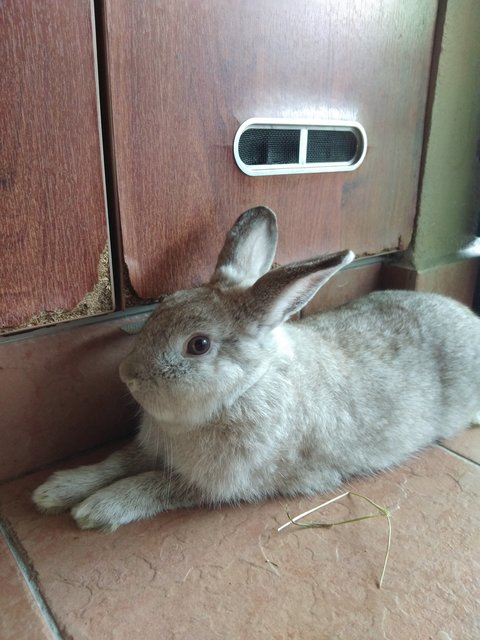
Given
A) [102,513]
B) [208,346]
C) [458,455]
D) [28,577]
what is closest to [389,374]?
[458,455]

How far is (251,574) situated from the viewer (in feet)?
3.40

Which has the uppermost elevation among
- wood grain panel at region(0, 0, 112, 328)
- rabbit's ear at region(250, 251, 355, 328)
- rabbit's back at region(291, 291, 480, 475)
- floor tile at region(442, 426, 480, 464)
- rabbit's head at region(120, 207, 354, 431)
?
wood grain panel at region(0, 0, 112, 328)

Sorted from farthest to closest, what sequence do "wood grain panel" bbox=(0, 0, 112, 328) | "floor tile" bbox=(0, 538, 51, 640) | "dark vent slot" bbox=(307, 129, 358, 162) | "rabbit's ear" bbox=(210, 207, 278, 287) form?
"dark vent slot" bbox=(307, 129, 358, 162), "rabbit's ear" bbox=(210, 207, 278, 287), "wood grain panel" bbox=(0, 0, 112, 328), "floor tile" bbox=(0, 538, 51, 640)

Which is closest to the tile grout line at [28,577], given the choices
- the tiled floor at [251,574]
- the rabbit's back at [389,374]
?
the tiled floor at [251,574]

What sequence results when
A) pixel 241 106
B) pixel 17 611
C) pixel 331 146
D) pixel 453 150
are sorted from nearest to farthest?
1. pixel 17 611
2. pixel 241 106
3. pixel 331 146
4. pixel 453 150

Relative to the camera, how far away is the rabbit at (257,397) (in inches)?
44.7

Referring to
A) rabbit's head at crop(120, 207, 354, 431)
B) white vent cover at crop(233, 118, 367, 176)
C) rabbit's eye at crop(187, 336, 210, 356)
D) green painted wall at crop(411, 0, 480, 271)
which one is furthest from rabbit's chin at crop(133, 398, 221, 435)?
green painted wall at crop(411, 0, 480, 271)

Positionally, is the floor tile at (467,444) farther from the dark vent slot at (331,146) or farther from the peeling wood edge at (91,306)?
the peeling wood edge at (91,306)

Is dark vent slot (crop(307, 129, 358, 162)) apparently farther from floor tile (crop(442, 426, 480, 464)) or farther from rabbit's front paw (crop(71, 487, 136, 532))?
rabbit's front paw (crop(71, 487, 136, 532))

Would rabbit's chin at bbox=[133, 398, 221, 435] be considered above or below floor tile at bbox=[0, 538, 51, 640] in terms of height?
above

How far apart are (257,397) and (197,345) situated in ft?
0.63

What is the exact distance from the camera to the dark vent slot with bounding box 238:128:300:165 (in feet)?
4.62

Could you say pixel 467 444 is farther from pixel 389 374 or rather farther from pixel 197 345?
pixel 197 345

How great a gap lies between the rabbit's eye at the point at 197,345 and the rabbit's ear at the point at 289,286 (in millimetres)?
128
